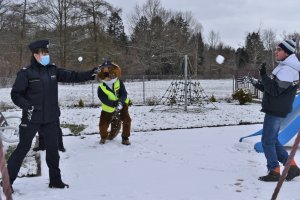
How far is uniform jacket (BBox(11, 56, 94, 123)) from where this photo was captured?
441 centimetres

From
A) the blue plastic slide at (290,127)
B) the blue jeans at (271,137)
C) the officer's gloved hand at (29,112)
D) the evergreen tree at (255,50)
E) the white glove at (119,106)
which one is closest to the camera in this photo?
the officer's gloved hand at (29,112)

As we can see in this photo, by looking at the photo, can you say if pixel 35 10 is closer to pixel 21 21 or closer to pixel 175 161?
pixel 21 21

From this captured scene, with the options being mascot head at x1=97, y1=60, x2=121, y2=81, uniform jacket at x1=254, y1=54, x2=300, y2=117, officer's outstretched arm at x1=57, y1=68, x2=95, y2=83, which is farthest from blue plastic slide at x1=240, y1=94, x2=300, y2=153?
officer's outstretched arm at x1=57, y1=68, x2=95, y2=83

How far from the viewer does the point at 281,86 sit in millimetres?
4727

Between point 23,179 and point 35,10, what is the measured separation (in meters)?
35.9

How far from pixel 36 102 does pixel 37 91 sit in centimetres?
13

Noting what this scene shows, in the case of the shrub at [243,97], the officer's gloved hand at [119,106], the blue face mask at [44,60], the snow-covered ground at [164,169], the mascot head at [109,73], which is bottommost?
the snow-covered ground at [164,169]

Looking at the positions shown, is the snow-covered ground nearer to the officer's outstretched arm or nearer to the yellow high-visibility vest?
the yellow high-visibility vest

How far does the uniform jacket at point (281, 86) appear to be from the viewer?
472cm

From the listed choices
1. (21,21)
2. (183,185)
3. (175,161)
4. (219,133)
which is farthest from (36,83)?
(21,21)

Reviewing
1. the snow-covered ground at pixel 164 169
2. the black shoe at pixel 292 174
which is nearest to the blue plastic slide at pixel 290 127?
the snow-covered ground at pixel 164 169

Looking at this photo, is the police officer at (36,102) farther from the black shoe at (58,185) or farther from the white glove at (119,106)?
the white glove at (119,106)

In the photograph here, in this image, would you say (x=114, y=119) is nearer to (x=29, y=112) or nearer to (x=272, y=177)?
(x=29, y=112)

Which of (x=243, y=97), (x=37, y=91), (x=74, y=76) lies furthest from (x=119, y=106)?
(x=243, y=97)
